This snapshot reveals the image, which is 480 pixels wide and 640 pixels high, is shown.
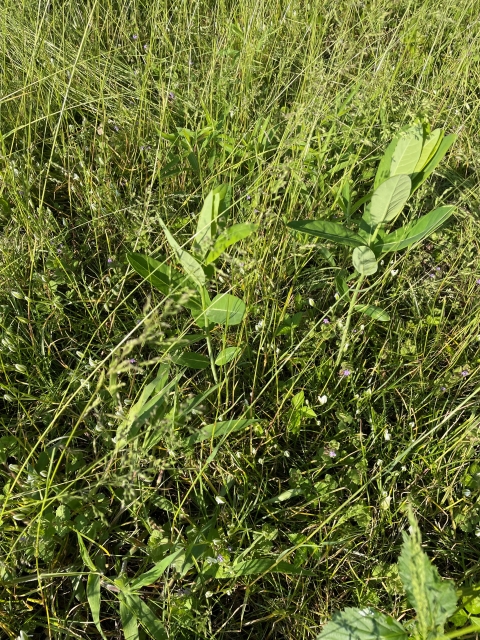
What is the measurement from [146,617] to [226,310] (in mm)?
683

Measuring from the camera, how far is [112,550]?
1.20 metres

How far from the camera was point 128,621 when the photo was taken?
1025mm

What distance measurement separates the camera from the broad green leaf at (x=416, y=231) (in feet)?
3.92

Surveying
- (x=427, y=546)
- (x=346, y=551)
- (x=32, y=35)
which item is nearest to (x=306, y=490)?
(x=346, y=551)

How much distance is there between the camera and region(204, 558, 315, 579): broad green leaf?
110 centimetres

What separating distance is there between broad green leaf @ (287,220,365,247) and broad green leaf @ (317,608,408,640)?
0.81m

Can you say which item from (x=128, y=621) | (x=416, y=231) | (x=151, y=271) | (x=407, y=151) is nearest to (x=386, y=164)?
(x=407, y=151)

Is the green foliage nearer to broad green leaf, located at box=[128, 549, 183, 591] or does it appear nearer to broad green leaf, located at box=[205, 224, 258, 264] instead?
broad green leaf, located at box=[128, 549, 183, 591]

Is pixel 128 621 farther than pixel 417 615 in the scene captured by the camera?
Yes

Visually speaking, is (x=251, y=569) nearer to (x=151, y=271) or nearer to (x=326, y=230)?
(x=151, y=271)

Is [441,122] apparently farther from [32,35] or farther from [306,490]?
[32,35]

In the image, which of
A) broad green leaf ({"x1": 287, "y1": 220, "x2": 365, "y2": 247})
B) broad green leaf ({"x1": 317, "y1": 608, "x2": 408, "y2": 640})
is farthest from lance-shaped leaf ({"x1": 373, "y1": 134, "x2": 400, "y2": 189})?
broad green leaf ({"x1": 317, "y1": 608, "x2": 408, "y2": 640})

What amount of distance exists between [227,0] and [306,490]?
2.42m

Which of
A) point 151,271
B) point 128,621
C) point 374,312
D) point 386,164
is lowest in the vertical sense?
point 128,621
